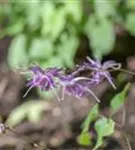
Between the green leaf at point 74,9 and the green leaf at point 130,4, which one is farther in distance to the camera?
the green leaf at point 130,4

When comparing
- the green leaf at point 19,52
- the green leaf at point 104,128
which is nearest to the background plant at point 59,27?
the green leaf at point 19,52

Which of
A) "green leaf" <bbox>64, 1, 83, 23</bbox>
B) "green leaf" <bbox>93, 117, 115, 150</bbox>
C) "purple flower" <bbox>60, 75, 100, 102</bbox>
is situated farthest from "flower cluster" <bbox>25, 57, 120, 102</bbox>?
"green leaf" <bbox>64, 1, 83, 23</bbox>

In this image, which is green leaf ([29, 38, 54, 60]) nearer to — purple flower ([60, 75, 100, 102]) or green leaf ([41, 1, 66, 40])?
green leaf ([41, 1, 66, 40])

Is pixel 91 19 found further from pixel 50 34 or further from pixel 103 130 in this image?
pixel 103 130

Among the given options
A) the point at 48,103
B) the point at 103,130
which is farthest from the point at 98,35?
the point at 103,130

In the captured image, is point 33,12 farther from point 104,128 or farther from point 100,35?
point 104,128

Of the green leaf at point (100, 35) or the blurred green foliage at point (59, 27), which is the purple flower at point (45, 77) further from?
the green leaf at point (100, 35)
